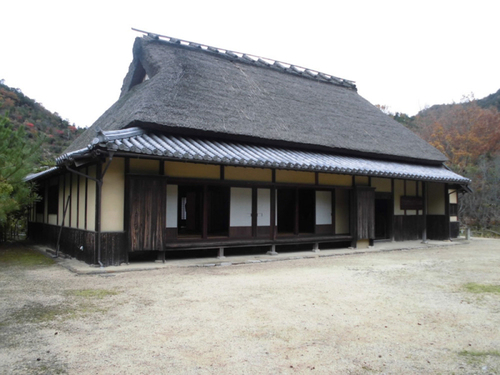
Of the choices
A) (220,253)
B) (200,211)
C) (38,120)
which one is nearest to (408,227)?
(200,211)

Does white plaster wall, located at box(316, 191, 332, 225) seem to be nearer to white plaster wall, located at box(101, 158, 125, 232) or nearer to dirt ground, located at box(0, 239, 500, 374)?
dirt ground, located at box(0, 239, 500, 374)

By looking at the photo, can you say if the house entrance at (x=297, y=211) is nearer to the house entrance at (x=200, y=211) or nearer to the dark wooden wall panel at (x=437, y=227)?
the house entrance at (x=200, y=211)

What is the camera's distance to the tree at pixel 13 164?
8.72 metres

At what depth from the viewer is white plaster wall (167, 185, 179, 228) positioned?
823 centimetres

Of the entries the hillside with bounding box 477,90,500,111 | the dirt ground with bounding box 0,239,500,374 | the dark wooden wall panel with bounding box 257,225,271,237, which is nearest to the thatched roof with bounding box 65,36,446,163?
the dark wooden wall panel with bounding box 257,225,271,237

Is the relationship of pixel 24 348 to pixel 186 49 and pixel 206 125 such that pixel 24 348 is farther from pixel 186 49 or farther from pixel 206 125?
pixel 186 49

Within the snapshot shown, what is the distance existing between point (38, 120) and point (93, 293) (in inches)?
1059

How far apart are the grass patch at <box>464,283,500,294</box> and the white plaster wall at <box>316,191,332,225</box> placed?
4754mm

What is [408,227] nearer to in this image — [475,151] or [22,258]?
[22,258]

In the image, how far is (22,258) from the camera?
345 inches

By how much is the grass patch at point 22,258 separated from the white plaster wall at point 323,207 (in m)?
6.49

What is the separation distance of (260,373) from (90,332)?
1789 millimetres

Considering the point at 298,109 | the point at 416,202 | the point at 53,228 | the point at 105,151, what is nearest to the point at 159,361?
the point at 105,151

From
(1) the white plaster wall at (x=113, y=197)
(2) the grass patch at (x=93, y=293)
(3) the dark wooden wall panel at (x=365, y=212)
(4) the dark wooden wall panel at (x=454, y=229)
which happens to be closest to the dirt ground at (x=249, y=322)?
(2) the grass patch at (x=93, y=293)
